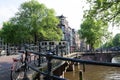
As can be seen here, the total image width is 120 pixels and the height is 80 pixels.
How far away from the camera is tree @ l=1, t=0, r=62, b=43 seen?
2403 inches

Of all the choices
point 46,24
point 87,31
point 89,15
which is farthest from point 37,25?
point 89,15

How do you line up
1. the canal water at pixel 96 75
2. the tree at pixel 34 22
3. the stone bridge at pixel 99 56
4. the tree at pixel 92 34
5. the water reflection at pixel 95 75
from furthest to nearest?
the tree at pixel 92 34, the stone bridge at pixel 99 56, the tree at pixel 34 22, the canal water at pixel 96 75, the water reflection at pixel 95 75

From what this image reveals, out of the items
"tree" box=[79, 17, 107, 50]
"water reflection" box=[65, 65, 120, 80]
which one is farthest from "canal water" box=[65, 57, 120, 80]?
"tree" box=[79, 17, 107, 50]

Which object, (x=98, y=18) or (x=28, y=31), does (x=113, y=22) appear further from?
(x=28, y=31)

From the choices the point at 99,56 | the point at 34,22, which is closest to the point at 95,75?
the point at 34,22

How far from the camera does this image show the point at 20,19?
203ft

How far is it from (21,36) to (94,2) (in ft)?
106

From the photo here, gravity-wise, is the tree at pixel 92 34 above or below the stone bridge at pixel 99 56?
above

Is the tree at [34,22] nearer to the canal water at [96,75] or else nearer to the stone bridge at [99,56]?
the stone bridge at [99,56]

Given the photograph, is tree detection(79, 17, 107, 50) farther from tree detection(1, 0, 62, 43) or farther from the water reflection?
the water reflection

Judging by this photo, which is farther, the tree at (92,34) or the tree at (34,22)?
the tree at (92,34)

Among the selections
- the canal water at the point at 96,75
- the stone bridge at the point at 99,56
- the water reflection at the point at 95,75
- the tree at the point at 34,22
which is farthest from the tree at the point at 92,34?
the water reflection at the point at 95,75

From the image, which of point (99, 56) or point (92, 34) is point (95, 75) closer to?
point (99, 56)

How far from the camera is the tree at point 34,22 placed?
61.0 metres
